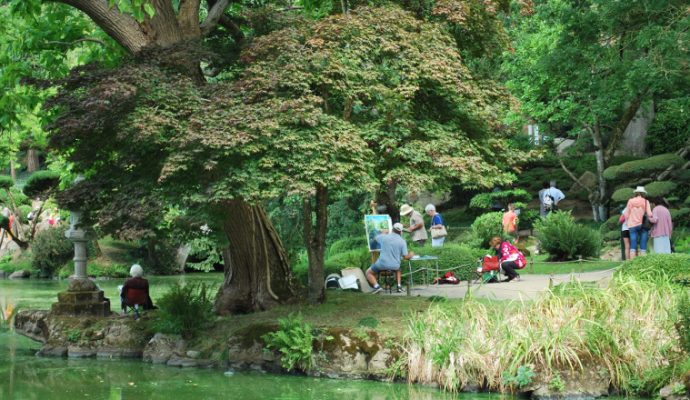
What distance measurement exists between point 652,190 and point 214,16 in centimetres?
1456

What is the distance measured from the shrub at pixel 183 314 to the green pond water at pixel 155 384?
69 centimetres

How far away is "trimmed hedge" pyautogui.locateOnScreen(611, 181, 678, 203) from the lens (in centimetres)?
2473

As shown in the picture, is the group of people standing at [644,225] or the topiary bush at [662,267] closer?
the topiary bush at [662,267]

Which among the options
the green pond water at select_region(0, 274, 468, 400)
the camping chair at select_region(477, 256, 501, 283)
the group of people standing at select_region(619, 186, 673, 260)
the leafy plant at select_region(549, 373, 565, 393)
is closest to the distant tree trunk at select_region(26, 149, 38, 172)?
the camping chair at select_region(477, 256, 501, 283)

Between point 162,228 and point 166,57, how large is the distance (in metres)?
2.55

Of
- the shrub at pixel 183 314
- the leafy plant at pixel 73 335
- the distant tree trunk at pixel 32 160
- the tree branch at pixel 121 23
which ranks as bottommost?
the leafy plant at pixel 73 335

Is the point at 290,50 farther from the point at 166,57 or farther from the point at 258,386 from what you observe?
the point at 258,386

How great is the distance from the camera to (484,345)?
11.2m

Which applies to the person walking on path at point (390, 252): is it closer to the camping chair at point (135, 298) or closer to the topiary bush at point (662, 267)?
the topiary bush at point (662, 267)

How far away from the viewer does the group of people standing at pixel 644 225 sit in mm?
18859

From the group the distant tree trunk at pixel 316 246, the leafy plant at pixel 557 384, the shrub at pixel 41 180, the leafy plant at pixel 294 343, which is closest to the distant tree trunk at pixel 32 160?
the shrub at pixel 41 180

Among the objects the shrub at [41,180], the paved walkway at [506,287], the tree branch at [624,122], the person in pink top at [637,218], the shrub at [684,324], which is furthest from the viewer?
the shrub at [41,180]

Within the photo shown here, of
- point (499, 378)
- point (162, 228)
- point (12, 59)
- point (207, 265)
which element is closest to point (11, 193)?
point (207, 265)

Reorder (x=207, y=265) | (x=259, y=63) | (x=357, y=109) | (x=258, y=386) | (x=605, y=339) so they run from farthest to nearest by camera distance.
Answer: (x=207, y=265) < (x=357, y=109) < (x=259, y=63) < (x=258, y=386) < (x=605, y=339)
